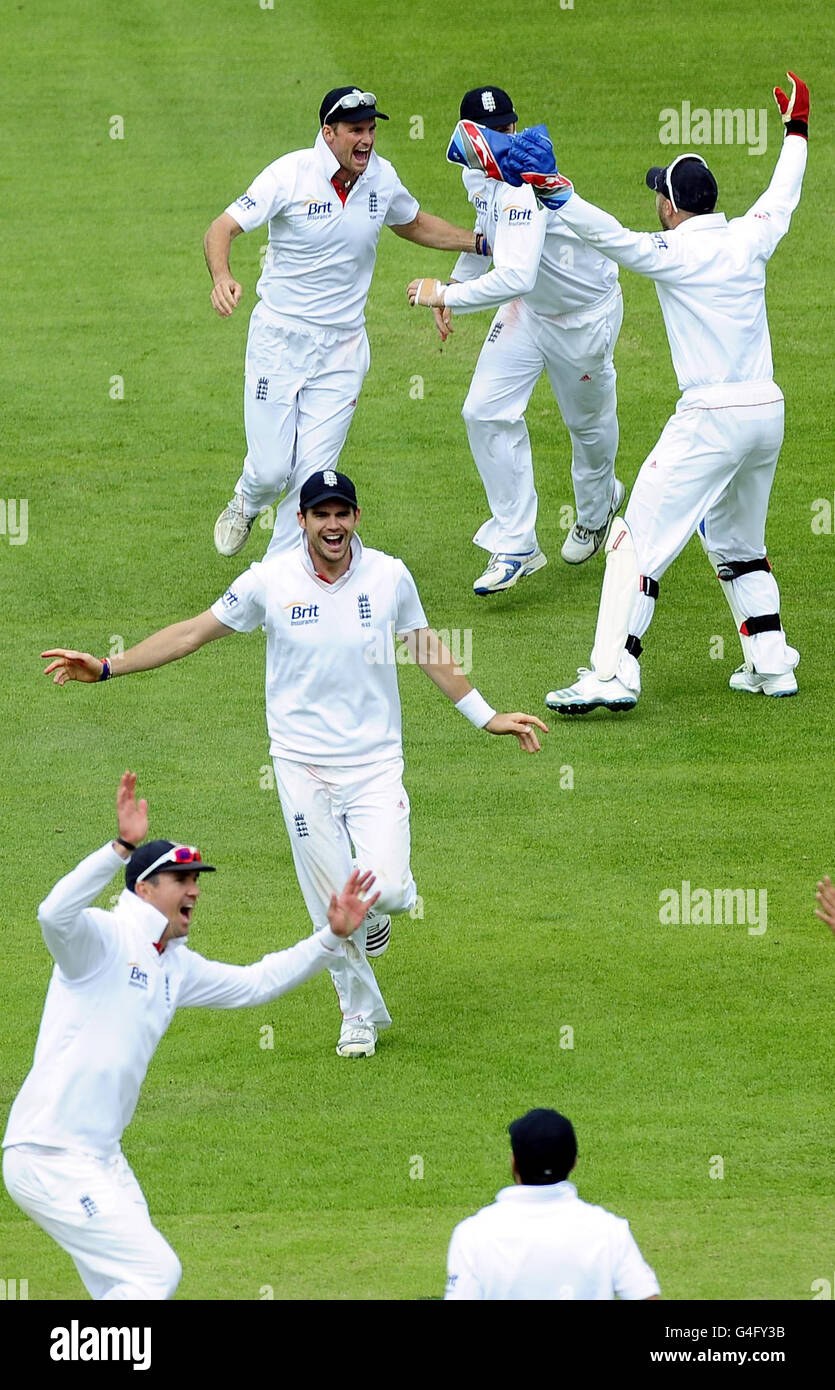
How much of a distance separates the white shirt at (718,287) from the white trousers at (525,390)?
4.45 feet

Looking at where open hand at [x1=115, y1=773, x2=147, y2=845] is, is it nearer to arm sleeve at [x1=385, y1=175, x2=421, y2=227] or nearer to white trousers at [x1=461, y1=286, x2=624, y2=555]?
arm sleeve at [x1=385, y1=175, x2=421, y2=227]

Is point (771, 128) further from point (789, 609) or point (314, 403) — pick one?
point (314, 403)

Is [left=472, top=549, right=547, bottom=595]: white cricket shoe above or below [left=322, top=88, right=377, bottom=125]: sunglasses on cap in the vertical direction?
below

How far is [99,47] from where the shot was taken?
2236 cm

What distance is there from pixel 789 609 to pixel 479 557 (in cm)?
216

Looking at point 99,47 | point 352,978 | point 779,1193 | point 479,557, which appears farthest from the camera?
point 99,47

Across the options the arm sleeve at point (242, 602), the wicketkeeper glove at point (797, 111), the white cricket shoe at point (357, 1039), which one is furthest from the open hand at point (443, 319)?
the white cricket shoe at point (357, 1039)

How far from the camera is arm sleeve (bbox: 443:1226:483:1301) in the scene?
18.5 feet

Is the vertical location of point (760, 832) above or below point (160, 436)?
below

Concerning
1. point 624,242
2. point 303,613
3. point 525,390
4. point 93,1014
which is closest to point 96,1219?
point 93,1014

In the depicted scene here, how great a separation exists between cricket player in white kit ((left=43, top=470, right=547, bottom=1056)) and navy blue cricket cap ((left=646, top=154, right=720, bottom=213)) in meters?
3.95

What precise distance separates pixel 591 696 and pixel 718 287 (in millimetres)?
2399

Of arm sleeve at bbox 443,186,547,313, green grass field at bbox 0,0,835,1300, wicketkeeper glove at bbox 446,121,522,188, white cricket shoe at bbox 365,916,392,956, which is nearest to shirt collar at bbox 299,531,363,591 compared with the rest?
white cricket shoe at bbox 365,916,392,956

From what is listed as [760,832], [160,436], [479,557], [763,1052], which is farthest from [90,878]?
[160,436]
